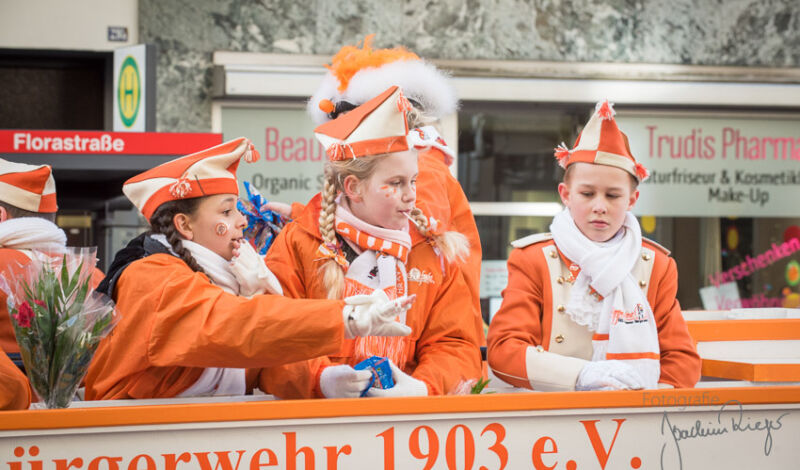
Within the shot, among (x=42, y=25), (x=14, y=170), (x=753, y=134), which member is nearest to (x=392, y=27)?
→ (x=42, y=25)

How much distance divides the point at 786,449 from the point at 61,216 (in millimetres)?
4348

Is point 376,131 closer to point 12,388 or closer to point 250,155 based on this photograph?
point 250,155

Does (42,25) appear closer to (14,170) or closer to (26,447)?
(14,170)

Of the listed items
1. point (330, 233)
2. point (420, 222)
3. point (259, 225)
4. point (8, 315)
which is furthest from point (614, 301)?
point (8, 315)

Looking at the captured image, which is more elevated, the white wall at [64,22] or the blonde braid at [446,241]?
the white wall at [64,22]

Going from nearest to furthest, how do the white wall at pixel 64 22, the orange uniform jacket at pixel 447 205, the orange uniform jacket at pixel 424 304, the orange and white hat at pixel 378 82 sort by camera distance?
the orange uniform jacket at pixel 424 304 → the orange uniform jacket at pixel 447 205 → the orange and white hat at pixel 378 82 → the white wall at pixel 64 22

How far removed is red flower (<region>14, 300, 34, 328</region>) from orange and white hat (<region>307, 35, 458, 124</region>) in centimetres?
134

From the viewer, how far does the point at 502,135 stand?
7.56 meters

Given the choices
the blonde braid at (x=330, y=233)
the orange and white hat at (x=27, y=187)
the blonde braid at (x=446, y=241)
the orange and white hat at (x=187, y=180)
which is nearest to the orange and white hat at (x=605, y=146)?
the blonde braid at (x=446, y=241)

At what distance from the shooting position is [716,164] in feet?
25.5

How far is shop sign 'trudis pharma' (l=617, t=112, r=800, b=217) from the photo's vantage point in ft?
25.1

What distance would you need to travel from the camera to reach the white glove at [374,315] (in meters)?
2.29

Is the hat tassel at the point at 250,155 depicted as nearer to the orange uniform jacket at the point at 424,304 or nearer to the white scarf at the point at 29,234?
the orange uniform jacket at the point at 424,304

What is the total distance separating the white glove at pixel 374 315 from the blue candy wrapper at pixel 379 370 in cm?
26
